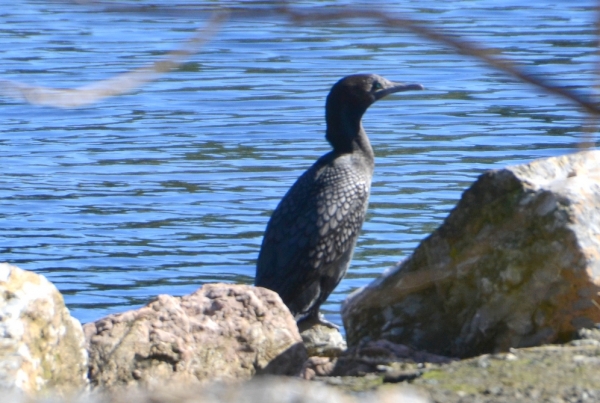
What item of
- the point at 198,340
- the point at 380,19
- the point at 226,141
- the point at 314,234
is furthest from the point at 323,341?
the point at 226,141

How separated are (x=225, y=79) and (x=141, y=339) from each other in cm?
953

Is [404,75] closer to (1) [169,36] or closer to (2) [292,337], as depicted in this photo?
(1) [169,36]

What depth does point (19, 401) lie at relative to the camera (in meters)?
1.30

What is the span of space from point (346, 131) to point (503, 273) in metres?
2.27

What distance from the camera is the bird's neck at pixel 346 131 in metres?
6.64

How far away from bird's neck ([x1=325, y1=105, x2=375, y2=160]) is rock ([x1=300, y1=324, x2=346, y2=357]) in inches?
46.2

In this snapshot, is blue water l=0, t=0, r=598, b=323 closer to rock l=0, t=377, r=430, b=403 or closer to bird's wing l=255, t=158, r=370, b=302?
bird's wing l=255, t=158, r=370, b=302

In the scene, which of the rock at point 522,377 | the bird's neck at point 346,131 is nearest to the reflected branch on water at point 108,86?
the rock at point 522,377

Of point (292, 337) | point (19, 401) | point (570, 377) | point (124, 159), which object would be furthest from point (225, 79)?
point (19, 401)

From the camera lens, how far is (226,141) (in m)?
10.9

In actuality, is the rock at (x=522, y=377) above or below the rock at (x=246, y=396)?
below

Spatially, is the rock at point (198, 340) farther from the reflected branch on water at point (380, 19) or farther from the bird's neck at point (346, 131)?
the reflected branch on water at point (380, 19)

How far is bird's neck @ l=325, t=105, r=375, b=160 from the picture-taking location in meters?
6.64

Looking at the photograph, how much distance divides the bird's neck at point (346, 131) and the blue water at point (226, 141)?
0.68 metres
